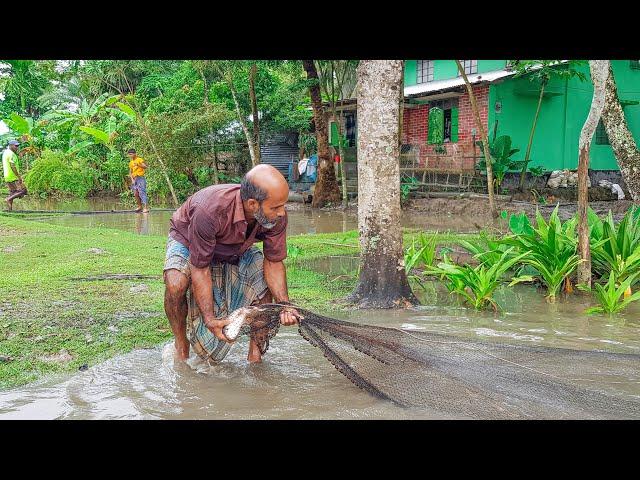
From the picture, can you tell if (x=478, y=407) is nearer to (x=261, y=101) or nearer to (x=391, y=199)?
(x=391, y=199)

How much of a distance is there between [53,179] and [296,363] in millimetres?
21478

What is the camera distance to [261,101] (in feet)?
73.5

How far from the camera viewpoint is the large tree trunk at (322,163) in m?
18.5

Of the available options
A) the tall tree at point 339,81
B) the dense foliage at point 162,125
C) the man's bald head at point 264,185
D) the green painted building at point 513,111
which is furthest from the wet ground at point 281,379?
the dense foliage at point 162,125

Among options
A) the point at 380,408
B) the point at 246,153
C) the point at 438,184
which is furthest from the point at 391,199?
the point at 246,153

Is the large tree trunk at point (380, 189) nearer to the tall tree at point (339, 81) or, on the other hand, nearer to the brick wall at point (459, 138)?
the tall tree at point (339, 81)

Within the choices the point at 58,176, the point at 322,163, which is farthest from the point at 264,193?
the point at 58,176

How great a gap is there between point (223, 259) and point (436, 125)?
1875cm

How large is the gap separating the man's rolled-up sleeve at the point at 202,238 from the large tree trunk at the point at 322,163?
14.8m

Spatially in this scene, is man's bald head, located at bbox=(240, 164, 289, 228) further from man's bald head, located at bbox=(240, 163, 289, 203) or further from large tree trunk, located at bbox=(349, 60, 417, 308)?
large tree trunk, located at bbox=(349, 60, 417, 308)

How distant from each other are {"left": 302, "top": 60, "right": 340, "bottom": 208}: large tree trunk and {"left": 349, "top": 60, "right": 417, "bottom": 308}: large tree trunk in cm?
1226

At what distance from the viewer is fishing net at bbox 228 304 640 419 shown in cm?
348

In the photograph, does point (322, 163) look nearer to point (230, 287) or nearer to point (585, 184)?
point (585, 184)

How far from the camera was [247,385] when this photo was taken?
4121mm
